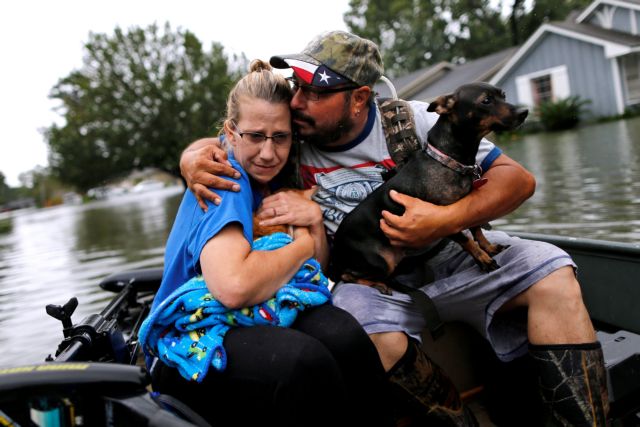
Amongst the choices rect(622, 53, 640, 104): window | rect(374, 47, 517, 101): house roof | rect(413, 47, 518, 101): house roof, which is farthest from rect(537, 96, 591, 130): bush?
rect(374, 47, 517, 101): house roof

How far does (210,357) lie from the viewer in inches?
71.6

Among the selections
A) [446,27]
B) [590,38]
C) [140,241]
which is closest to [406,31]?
[446,27]

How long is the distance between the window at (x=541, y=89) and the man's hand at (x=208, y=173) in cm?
2493

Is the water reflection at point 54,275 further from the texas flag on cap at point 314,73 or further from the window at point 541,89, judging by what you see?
the window at point 541,89

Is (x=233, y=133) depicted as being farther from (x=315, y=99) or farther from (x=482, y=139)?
(x=482, y=139)

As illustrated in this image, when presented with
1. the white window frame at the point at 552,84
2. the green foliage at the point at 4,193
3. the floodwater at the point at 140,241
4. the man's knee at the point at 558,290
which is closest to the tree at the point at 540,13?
the white window frame at the point at 552,84

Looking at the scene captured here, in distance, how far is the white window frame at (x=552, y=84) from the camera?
2375cm

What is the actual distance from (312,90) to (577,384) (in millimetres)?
1516

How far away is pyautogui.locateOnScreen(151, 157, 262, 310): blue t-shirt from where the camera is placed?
1.98 metres

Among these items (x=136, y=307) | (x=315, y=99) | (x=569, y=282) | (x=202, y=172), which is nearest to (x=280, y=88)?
(x=315, y=99)

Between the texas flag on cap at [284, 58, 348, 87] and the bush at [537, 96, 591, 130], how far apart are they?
70.8ft

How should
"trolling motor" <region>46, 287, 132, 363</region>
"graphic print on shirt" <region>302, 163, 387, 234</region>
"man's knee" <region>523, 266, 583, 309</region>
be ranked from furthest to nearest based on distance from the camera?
1. "graphic print on shirt" <region>302, 163, 387, 234</region>
2. "man's knee" <region>523, 266, 583, 309</region>
3. "trolling motor" <region>46, 287, 132, 363</region>

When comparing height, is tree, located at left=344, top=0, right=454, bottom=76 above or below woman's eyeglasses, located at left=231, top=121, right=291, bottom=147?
above

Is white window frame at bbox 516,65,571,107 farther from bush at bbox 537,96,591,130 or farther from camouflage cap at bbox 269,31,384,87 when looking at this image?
camouflage cap at bbox 269,31,384,87
